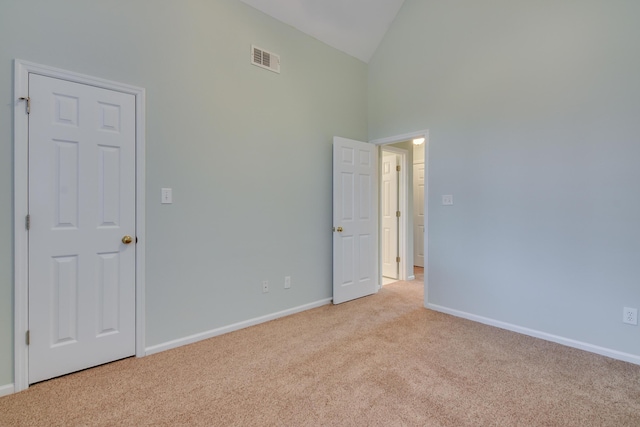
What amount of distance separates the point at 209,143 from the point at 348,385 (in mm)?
2167

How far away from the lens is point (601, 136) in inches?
94.2

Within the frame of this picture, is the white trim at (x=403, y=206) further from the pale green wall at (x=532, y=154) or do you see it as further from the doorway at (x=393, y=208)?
the pale green wall at (x=532, y=154)

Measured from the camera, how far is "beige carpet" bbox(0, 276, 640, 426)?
1.67 meters

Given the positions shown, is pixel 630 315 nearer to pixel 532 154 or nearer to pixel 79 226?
pixel 532 154

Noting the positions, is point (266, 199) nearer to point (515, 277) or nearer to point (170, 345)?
point (170, 345)

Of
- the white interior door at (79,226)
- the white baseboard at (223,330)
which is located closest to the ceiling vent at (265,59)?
the white interior door at (79,226)

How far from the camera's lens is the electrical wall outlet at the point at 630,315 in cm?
227

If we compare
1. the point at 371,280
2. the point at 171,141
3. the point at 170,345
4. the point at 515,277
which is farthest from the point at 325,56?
the point at 170,345

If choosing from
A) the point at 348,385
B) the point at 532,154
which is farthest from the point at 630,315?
the point at 348,385

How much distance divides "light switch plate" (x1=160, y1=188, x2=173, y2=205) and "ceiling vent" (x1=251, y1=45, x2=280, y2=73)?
146 centimetres

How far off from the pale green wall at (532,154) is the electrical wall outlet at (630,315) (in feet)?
0.16

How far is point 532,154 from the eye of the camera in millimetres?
2730

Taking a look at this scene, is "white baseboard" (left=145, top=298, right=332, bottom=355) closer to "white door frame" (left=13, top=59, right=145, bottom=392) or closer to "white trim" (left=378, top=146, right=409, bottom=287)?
"white door frame" (left=13, top=59, right=145, bottom=392)

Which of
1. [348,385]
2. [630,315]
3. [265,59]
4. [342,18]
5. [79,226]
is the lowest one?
[348,385]
